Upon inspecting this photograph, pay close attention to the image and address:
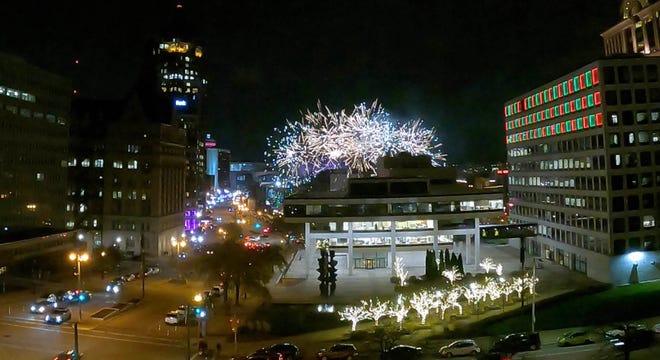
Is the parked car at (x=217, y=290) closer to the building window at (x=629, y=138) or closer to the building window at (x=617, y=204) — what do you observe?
the building window at (x=617, y=204)

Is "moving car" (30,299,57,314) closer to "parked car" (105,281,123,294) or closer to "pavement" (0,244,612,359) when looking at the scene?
"pavement" (0,244,612,359)

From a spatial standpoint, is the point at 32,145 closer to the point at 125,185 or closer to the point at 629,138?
the point at 125,185

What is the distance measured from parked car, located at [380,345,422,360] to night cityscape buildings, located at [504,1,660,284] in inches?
1267

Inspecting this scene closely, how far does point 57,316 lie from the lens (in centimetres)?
3925

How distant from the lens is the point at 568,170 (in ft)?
201

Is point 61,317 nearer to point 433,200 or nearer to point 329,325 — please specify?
point 329,325

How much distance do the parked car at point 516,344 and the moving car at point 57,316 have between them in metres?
32.5

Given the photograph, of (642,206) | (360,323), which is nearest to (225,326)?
(360,323)

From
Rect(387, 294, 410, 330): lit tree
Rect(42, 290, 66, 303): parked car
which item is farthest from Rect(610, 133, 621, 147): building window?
Rect(42, 290, 66, 303): parked car

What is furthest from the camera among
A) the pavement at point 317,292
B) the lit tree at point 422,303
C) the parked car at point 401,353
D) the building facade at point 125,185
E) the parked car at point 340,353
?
the building facade at point 125,185

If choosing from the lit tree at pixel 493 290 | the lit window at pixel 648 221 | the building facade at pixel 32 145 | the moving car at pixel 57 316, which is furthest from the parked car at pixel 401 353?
the building facade at pixel 32 145

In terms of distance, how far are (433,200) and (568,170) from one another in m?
18.2

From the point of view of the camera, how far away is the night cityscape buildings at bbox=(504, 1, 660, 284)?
174 ft

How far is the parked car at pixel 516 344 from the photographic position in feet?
101
